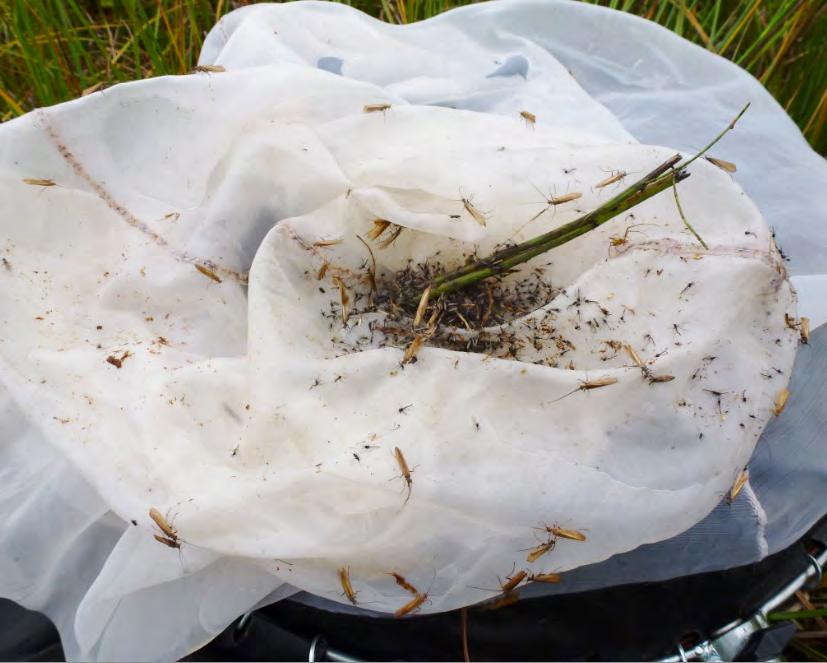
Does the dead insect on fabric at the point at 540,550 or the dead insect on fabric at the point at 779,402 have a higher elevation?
the dead insect on fabric at the point at 779,402

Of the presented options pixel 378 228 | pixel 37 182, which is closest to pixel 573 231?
pixel 378 228

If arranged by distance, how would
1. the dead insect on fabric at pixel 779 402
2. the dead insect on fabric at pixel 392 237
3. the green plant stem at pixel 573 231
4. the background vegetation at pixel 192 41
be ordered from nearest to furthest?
the green plant stem at pixel 573 231
the dead insect on fabric at pixel 779 402
the dead insect on fabric at pixel 392 237
the background vegetation at pixel 192 41

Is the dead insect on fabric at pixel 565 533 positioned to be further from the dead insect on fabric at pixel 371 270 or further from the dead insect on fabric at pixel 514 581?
the dead insect on fabric at pixel 371 270

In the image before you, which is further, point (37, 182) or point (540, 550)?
point (37, 182)

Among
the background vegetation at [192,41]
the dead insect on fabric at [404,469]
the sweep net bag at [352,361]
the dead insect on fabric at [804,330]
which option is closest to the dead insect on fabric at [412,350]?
the sweep net bag at [352,361]

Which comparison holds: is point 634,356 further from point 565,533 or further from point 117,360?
point 117,360

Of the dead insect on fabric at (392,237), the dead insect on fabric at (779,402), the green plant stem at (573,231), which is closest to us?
the green plant stem at (573,231)

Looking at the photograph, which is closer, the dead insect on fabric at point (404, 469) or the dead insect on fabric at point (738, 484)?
the dead insect on fabric at point (404, 469)

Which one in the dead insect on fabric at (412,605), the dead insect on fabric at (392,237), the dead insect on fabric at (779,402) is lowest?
the dead insect on fabric at (412,605)
